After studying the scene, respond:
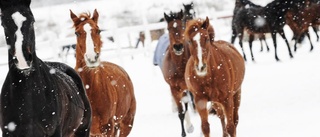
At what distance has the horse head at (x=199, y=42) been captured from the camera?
6422 millimetres

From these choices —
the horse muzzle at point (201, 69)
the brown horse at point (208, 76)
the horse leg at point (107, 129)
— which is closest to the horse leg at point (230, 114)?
the brown horse at point (208, 76)

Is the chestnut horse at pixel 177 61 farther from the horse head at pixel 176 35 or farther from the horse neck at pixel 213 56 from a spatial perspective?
the horse neck at pixel 213 56

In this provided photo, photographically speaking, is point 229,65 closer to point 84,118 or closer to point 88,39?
point 88,39

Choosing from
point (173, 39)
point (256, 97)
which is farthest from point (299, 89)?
point (173, 39)

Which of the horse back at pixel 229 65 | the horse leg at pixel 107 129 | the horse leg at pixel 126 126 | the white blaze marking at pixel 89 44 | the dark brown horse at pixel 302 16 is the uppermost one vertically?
the white blaze marking at pixel 89 44

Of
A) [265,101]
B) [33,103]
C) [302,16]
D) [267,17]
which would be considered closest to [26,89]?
[33,103]

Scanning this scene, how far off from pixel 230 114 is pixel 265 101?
3.40 m

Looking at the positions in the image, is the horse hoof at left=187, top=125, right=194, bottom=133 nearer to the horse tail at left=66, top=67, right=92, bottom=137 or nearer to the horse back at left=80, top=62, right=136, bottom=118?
the horse back at left=80, top=62, right=136, bottom=118

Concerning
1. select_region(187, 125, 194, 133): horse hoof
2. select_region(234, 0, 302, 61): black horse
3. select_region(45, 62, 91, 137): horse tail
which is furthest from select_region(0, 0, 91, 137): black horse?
select_region(234, 0, 302, 61): black horse

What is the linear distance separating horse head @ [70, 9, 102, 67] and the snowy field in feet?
8.03

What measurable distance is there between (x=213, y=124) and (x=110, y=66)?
237cm

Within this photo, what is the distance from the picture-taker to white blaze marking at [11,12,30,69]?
12.5ft

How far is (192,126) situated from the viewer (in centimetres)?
860

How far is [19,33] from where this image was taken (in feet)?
12.8
